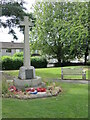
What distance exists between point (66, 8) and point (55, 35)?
3.80 m

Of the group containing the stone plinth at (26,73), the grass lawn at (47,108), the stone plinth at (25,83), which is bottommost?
the grass lawn at (47,108)

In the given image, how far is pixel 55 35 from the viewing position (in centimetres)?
2239

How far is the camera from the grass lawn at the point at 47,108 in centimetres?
362

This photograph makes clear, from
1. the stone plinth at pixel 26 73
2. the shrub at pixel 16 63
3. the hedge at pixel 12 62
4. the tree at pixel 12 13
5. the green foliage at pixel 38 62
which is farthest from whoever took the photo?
the green foliage at pixel 38 62

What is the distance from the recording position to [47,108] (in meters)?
4.10

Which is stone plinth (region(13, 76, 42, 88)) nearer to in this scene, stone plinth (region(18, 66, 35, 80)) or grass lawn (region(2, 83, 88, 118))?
stone plinth (region(18, 66, 35, 80))

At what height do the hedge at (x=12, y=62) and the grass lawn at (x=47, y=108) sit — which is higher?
the hedge at (x=12, y=62)

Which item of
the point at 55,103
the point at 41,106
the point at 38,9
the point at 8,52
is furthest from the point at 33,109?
the point at 8,52

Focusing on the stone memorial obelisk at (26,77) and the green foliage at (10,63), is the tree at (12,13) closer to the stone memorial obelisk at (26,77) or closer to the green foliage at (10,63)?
the stone memorial obelisk at (26,77)

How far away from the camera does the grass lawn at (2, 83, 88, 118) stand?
362cm

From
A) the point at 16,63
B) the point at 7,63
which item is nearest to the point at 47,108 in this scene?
the point at 7,63

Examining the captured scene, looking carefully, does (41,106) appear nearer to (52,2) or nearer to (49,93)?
(49,93)

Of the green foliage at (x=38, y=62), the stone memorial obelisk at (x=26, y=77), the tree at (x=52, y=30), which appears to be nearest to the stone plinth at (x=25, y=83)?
the stone memorial obelisk at (x=26, y=77)

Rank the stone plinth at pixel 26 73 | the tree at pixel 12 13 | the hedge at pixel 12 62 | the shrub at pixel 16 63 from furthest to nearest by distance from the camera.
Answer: the shrub at pixel 16 63, the hedge at pixel 12 62, the tree at pixel 12 13, the stone plinth at pixel 26 73
